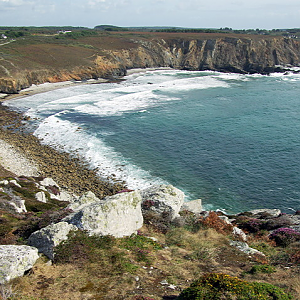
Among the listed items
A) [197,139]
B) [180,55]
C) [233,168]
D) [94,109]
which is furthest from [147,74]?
[233,168]

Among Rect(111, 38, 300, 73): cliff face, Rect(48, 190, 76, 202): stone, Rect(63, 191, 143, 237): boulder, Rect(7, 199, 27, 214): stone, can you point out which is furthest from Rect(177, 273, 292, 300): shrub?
Rect(111, 38, 300, 73): cliff face

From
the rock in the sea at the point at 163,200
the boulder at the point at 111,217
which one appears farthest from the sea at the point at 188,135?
the boulder at the point at 111,217

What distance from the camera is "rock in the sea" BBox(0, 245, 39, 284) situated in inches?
396

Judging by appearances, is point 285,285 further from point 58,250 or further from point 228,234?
point 58,250

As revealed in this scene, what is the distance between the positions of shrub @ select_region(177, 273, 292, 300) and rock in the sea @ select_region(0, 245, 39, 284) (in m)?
5.66

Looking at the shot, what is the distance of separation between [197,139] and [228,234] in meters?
30.2

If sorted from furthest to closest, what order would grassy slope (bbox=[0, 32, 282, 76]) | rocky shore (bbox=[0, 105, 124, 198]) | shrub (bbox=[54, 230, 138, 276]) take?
grassy slope (bbox=[0, 32, 282, 76]) < rocky shore (bbox=[0, 105, 124, 198]) < shrub (bbox=[54, 230, 138, 276])

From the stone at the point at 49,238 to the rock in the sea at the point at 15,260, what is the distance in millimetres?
410

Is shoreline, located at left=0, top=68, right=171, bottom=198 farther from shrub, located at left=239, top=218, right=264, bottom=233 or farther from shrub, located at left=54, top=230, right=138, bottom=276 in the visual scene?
shrub, located at left=54, top=230, right=138, bottom=276

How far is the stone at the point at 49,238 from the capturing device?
11938 millimetres

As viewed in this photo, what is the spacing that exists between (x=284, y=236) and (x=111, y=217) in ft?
32.5

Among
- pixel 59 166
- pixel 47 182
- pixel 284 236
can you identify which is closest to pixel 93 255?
pixel 284 236

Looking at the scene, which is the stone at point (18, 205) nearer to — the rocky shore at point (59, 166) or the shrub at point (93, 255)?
the shrub at point (93, 255)

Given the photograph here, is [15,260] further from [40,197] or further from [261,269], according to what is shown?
[40,197]
